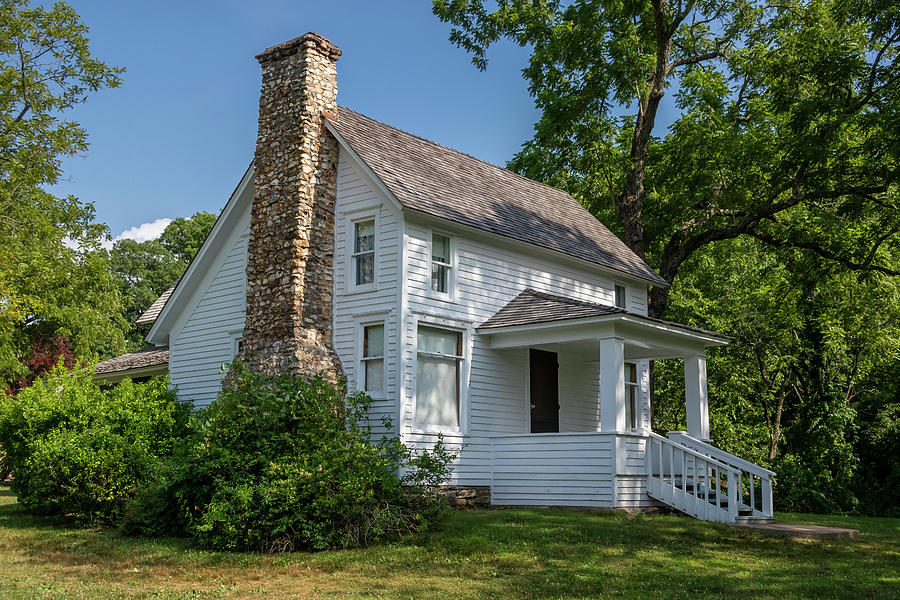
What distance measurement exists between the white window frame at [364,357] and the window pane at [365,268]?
831 mm

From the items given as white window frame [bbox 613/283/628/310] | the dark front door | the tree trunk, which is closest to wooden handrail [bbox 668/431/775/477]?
the dark front door

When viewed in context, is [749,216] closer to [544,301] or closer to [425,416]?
[544,301]

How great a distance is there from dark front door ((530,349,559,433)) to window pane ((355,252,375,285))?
3994mm

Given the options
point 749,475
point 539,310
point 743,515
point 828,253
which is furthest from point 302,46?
point 828,253

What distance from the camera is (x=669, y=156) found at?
2553 centimetres

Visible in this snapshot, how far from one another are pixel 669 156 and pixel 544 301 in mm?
10882

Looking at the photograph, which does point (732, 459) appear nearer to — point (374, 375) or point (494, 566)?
point (374, 375)

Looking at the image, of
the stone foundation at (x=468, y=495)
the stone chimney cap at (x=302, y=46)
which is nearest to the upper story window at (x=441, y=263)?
the stone foundation at (x=468, y=495)

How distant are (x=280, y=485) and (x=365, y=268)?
605cm

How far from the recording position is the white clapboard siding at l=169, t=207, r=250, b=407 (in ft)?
61.0

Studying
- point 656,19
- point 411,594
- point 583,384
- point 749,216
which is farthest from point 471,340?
point 656,19

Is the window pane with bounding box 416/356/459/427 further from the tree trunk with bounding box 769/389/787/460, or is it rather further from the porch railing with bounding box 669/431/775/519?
the tree trunk with bounding box 769/389/787/460

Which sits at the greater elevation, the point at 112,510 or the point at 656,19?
the point at 656,19

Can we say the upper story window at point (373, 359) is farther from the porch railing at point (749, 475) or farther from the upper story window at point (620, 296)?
the upper story window at point (620, 296)
